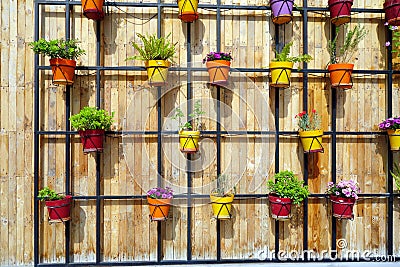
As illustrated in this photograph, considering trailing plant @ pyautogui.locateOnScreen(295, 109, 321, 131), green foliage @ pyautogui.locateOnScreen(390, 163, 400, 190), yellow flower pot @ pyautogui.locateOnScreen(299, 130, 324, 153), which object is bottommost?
green foliage @ pyautogui.locateOnScreen(390, 163, 400, 190)

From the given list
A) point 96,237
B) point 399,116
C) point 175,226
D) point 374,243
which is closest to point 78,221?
point 96,237

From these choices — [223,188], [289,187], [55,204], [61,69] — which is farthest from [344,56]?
[55,204]

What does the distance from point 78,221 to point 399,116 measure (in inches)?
118

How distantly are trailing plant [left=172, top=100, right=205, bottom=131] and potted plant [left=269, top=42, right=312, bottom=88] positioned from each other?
0.66m

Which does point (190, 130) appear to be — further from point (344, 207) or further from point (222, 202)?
point (344, 207)

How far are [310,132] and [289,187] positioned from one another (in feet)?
1.60

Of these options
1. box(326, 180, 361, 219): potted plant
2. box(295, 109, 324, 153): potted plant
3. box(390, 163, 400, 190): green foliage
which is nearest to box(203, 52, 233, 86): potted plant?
box(295, 109, 324, 153): potted plant

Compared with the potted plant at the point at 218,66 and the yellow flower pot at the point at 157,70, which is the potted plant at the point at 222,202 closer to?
the potted plant at the point at 218,66

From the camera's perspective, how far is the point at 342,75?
286 centimetres

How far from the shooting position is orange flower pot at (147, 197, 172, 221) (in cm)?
276

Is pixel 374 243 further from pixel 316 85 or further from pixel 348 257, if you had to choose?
pixel 316 85

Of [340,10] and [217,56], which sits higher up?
[340,10]

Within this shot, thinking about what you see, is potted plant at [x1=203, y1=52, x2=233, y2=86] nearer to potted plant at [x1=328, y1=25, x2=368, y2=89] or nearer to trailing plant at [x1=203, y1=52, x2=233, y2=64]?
trailing plant at [x1=203, y1=52, x2=233, y2=64]

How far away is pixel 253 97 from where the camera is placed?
304 centimetres
